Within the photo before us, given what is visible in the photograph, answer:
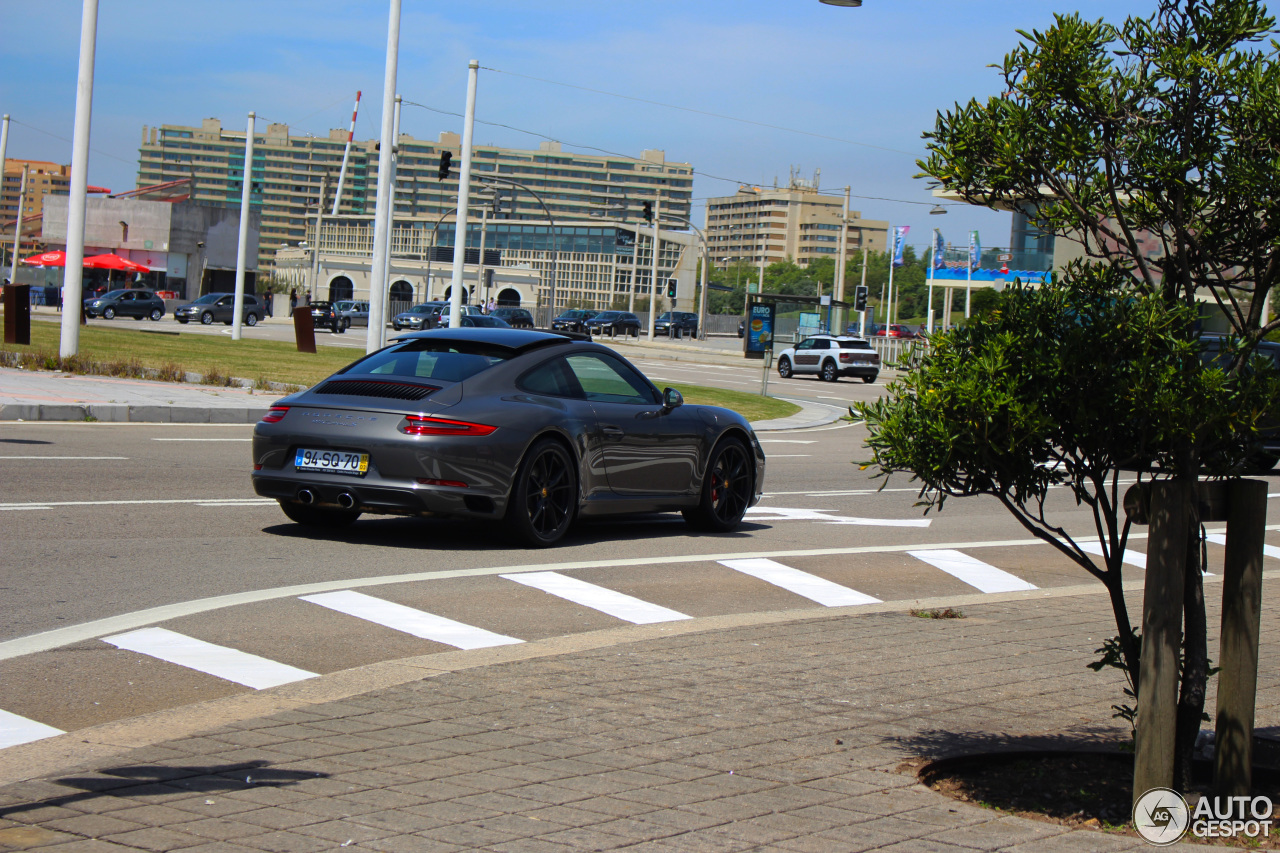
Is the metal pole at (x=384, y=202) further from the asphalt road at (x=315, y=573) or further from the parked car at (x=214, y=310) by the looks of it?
the parked car at (x=214, y=310)

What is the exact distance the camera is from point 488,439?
347 inches

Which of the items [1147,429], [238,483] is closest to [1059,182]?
[1147,429]

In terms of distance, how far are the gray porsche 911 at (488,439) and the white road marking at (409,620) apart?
4.43 ft

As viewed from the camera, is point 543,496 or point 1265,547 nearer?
point 543,496

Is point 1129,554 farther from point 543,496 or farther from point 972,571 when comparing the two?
point 543,496

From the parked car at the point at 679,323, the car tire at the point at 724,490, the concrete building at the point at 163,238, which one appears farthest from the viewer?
the parked car at the point at 679,323

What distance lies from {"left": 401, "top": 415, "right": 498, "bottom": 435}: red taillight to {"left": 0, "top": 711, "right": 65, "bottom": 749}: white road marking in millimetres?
3990

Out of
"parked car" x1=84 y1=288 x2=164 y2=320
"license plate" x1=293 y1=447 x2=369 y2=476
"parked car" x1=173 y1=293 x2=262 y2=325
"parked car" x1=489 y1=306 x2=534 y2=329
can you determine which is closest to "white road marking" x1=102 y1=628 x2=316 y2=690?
"license plate" x1=293 y1=447 x2=369 y2=476

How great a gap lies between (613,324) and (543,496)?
82.2 m

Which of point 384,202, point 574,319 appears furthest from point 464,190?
point 574,319

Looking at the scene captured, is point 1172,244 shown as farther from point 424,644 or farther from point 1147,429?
point 424,644

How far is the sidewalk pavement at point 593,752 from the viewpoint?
152 inches

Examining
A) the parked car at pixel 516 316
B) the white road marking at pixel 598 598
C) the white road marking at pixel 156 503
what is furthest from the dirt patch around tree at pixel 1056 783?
the parked car at pixel 516 316

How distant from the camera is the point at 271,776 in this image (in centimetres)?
427
